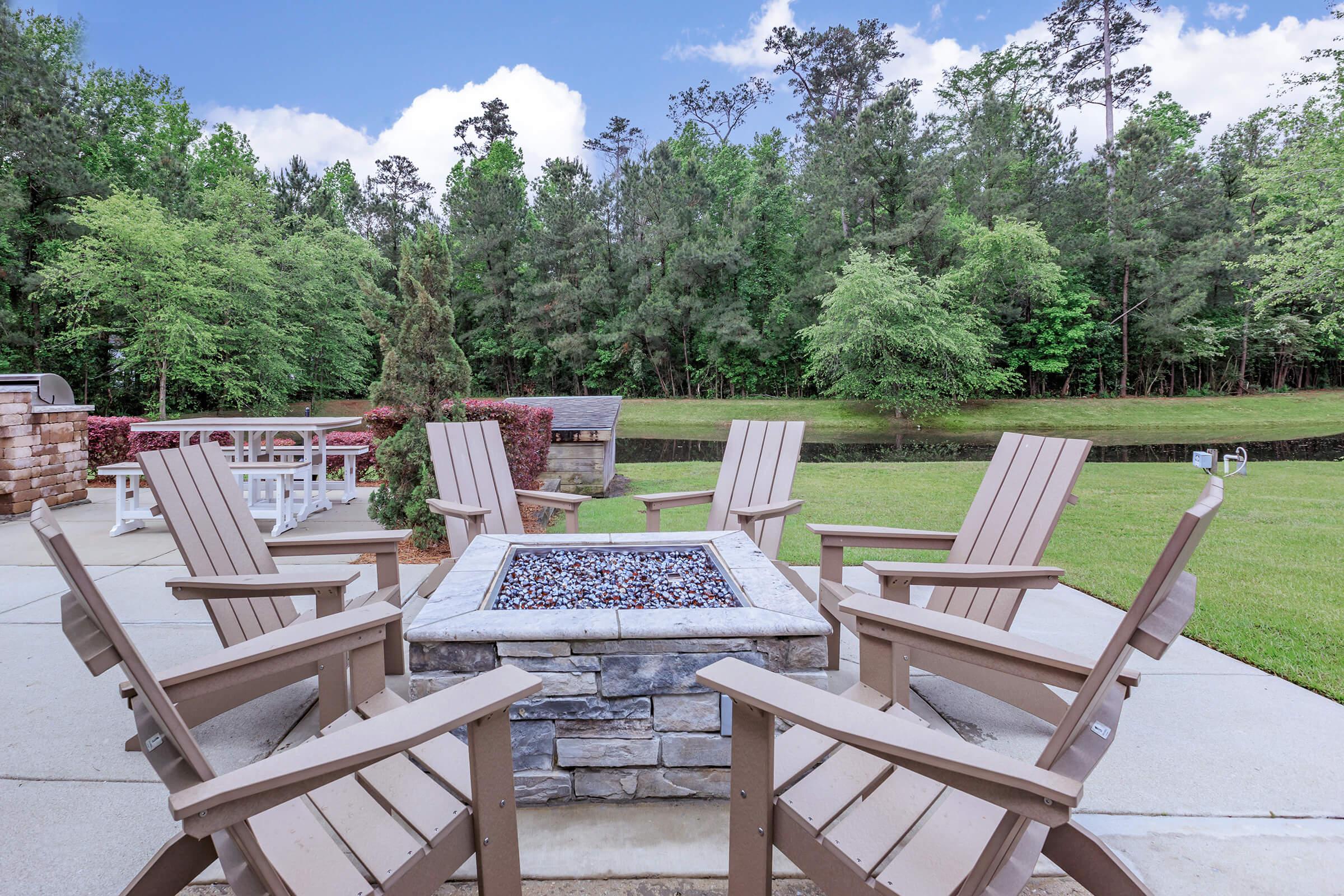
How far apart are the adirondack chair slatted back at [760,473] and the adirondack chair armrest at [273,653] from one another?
2.01 meters

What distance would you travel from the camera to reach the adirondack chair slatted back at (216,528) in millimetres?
2045

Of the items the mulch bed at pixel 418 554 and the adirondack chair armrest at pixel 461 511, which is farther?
the mulch bed at pixel 418 554

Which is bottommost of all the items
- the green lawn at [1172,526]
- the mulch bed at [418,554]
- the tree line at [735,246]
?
the green lawn at [1172,526]

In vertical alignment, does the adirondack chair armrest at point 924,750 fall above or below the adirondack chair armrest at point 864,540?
above

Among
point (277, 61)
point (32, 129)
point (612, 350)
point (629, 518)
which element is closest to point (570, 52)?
point (277, 61)

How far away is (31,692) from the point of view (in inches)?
91.8

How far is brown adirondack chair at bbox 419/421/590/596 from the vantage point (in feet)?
10.2

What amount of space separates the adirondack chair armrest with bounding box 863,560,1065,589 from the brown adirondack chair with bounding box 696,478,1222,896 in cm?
51

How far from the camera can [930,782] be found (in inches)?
50.1

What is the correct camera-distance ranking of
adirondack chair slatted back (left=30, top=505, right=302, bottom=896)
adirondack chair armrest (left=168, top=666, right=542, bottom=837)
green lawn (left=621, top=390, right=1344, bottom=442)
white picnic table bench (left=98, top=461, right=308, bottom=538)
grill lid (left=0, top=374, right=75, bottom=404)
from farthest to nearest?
1. green lawn (left=621, top=390, right=1344, bottom=442)
2. grill lid (left=0, top=374, right=75, bottom=404)
3. white picnic table bench (left=98, top=461, right=308, bottom=538)
4. adirondack chair slatted back (left=30, top=505, right=302, bottom=896)
5. adirondack chair armrest (left=168, top=666, right=542, bottom=837)

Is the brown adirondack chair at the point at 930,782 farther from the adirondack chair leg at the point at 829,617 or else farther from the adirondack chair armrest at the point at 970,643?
the adirondack chair leg at the point at 829,617

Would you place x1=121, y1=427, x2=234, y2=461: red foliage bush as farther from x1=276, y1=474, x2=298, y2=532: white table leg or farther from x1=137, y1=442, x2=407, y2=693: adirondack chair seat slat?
x1=137, y1=442, x2=407, y2=693: adirondack chair seat slat

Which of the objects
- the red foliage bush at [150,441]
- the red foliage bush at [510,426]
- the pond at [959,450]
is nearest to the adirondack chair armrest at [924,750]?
the red foliage bush at [510,426]

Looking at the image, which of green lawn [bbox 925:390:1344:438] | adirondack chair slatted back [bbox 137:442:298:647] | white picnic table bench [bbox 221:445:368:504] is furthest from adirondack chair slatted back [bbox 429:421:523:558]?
green lawn [bbox 925:390:1344:438]
